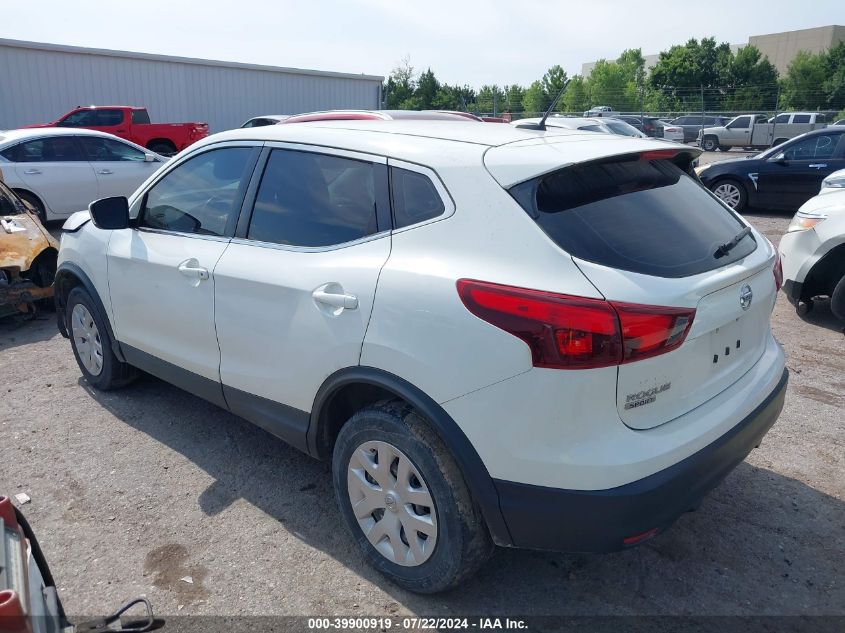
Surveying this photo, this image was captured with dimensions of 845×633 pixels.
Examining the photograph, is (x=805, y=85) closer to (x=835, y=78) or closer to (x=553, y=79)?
(x=835, y=78)

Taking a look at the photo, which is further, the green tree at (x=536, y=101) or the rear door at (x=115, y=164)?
the green tree at (x=536, y=101)

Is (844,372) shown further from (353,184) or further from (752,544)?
(353,184)

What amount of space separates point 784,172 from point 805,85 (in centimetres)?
5010

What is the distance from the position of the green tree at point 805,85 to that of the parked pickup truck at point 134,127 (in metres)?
40.7

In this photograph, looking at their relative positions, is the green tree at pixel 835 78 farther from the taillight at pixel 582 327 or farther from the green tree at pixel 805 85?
the taillight at pixel 582 327

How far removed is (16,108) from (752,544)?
25126 millimetres

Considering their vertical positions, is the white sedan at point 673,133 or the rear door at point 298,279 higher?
the white sedan at point 673,133

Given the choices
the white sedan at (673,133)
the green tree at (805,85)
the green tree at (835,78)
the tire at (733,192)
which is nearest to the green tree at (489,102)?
the white sedan at (673,133)

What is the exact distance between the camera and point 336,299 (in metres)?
2.81

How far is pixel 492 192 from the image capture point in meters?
2.54

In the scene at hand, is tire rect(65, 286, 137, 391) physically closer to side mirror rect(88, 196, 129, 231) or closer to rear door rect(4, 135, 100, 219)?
side mirror rect(88, 196, 129, 231)

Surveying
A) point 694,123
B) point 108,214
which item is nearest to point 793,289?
point 108,214

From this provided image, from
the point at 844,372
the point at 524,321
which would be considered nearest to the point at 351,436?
the point at 524,321

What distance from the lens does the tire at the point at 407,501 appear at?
8.41ft
